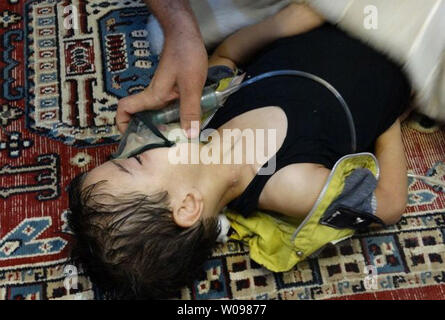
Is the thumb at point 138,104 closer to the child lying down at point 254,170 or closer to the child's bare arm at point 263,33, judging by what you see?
the child lying down at point 254,170

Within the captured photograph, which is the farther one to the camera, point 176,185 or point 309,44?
point 309,44

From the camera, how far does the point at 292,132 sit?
3.74 ft

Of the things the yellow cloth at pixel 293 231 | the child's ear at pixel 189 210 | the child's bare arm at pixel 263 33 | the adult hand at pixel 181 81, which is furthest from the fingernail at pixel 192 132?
the child's bare arm at pixel 263 33

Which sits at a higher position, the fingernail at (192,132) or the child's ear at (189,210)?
the fingernail at (192,132)

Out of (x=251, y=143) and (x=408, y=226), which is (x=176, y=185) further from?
(x=408, y=226)

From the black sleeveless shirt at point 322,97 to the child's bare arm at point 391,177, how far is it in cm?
3

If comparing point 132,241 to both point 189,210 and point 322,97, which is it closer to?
point 189,210

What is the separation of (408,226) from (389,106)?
0.98ft


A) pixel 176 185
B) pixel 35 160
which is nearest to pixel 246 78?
pixel 176 185

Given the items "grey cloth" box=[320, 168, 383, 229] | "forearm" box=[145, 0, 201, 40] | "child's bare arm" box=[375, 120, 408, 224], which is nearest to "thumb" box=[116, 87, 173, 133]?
"forearm" box=[145, 0, 201, 40]

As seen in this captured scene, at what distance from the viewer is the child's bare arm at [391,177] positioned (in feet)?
3.86

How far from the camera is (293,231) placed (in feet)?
3.77
